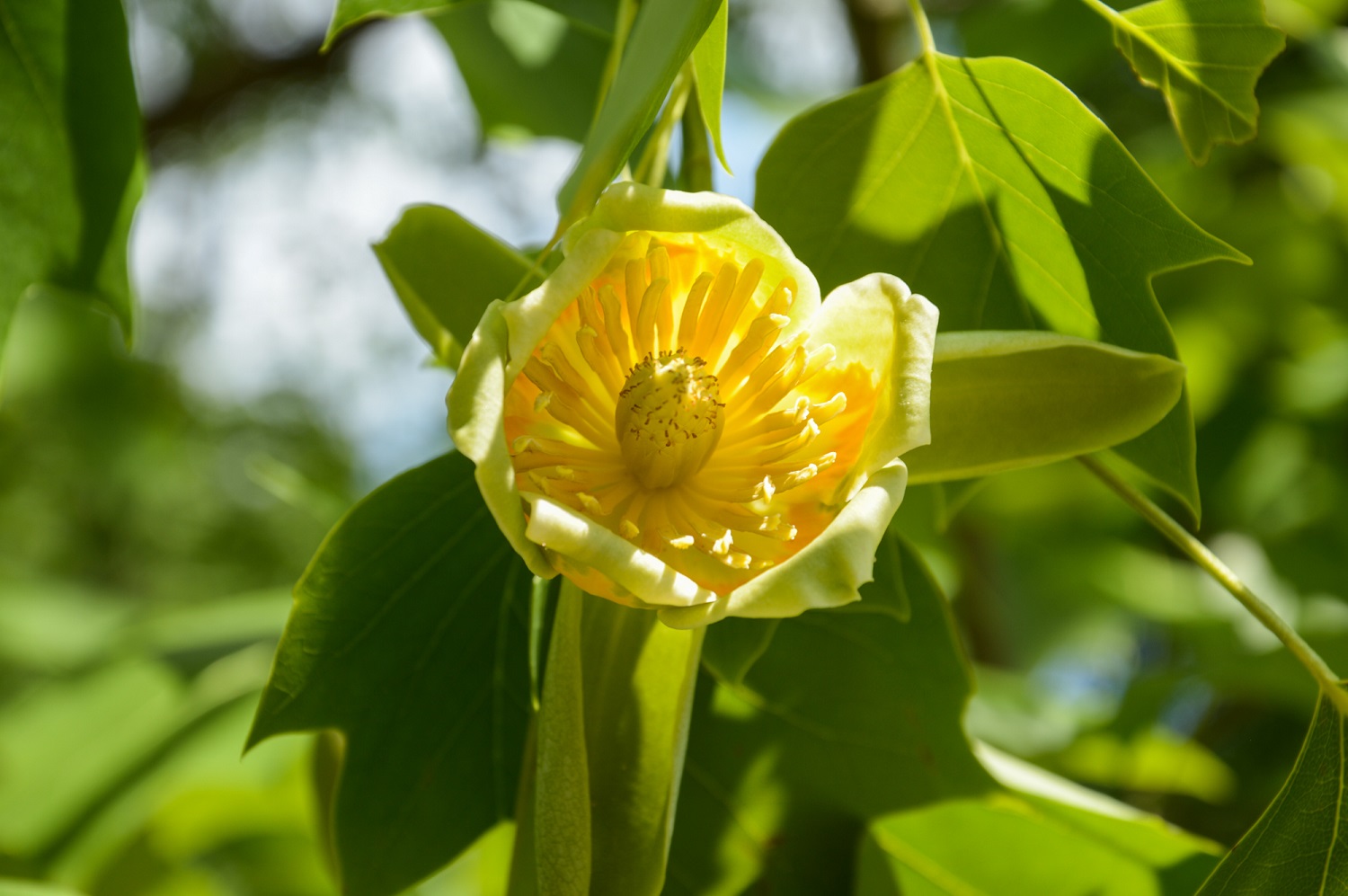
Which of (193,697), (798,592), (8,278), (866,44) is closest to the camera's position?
(798,592)

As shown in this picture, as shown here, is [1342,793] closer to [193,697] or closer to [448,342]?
[448,342]

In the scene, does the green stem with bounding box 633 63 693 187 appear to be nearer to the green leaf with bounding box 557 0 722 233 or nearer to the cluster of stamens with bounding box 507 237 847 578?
the cluster of stamens with bounding box 507 237 847 578

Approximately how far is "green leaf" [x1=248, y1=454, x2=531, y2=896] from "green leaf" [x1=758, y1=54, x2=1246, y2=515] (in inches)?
18.1

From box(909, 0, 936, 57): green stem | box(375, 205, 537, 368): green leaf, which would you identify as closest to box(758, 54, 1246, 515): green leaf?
box(909, 0, 936, 57): green stem

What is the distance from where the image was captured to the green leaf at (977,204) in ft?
3.56

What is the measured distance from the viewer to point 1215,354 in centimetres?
301

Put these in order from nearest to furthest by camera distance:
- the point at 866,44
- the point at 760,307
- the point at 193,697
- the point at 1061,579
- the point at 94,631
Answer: the point at 760,307 < the point at 193,697 < the point at 866,44 < the point at 1061,579 < the point at 94,631

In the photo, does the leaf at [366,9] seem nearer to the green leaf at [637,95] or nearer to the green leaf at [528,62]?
the green leaf at [637,95]

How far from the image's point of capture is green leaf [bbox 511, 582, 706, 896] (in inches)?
34.0

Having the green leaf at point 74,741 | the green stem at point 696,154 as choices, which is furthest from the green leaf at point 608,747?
the green leaf at point 74,741

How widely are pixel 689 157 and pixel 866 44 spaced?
1663mm

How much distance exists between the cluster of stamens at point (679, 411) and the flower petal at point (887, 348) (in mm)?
25

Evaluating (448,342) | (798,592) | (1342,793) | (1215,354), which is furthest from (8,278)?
(1215,354)

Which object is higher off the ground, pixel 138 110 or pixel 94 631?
pixel 138 110
